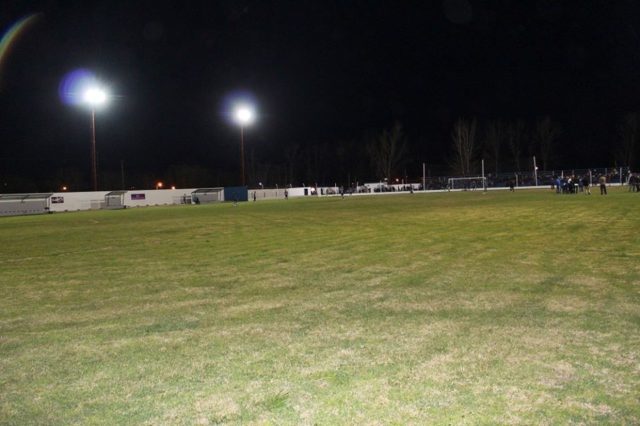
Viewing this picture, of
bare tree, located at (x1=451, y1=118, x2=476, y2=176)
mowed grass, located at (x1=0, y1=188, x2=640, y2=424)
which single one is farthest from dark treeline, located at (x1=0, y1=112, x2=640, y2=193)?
mowed grass, located at (x1=0, y1=188, x2=640, y2=424)

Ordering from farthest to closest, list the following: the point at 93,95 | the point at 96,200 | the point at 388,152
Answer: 1. the point at 388,152
2. the point at 96,200
3. the point at 93,95

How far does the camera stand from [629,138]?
3472 inches

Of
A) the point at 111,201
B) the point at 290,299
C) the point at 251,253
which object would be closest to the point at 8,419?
the point at 290,299

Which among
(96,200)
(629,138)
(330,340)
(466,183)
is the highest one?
(629,138)

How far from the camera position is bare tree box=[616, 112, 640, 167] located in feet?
285

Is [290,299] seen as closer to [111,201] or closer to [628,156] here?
[111,201]

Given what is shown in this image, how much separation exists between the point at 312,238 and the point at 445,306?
9.83 metres

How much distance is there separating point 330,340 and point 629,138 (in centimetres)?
10017

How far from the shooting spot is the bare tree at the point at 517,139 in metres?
99.8

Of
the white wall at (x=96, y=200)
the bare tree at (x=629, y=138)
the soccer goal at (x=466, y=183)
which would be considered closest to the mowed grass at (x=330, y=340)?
the white wall at (x=96, y=200)

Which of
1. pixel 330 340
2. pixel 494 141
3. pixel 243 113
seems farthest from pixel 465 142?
pixel 330 340

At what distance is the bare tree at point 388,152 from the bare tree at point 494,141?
58.0 feet

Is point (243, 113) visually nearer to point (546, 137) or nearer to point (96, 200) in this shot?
point (96, 200)

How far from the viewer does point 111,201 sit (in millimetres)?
57375
